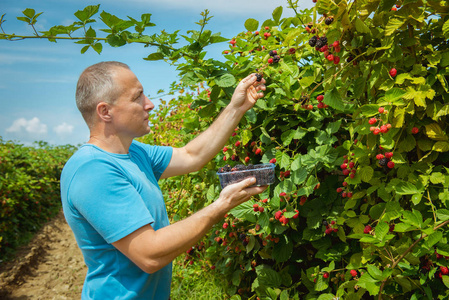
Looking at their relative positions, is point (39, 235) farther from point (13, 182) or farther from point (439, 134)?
point (439, 134)

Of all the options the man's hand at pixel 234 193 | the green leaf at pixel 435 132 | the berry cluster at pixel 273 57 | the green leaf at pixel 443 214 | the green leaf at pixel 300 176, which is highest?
the berry cluster at pixel 273 57

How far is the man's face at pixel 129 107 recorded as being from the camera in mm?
2039

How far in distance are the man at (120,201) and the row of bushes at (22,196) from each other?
14.5ft

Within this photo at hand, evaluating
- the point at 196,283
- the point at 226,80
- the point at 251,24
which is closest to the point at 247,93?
the point at 226,80

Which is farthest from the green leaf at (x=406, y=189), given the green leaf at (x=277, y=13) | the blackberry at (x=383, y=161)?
the green leaf at (x=277, y=13)

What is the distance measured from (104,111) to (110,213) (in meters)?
0.57

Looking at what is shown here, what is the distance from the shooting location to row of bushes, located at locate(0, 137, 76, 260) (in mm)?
6359

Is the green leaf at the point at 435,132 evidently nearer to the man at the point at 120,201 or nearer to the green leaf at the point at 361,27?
the green leaf at the point at 361,27

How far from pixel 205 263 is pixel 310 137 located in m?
2.12

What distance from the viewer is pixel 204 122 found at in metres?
Answer: 3.12

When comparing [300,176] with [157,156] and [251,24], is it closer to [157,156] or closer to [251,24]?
[157,156]

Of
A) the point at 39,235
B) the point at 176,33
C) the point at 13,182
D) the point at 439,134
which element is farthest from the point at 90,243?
the point at 39,235

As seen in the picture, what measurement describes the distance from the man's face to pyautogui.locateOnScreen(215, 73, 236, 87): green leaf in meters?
0.43

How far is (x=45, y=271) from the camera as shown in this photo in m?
5.94
